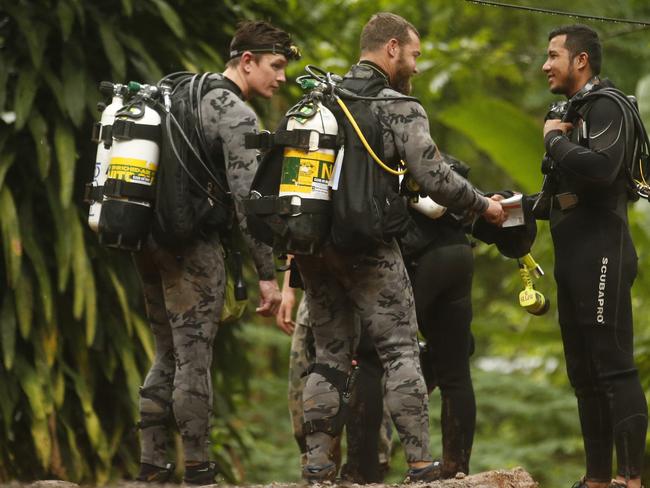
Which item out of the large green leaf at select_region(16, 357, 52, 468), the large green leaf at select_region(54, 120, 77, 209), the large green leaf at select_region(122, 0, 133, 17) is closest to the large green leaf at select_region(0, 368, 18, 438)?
the large green leaf at select_region(16, 357, 52, 468)

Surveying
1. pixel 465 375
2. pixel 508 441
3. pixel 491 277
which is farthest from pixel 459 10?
pixel 465 375

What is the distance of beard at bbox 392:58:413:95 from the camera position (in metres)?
5.33

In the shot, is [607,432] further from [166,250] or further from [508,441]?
[508,441]

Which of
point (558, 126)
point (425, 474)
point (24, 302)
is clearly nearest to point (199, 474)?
point (425, 474)

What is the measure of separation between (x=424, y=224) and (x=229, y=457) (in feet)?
14.4

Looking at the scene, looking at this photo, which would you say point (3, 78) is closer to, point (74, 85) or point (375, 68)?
point (74, 85)

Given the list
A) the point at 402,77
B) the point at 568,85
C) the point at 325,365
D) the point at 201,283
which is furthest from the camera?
the point at 568,85

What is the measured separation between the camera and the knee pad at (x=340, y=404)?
520 centimetres

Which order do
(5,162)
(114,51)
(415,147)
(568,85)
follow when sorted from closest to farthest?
(415,147), (568,85), (5,162), (114,51)

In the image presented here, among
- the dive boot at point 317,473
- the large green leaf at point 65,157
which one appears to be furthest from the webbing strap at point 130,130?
the large green leaf at point 65,157

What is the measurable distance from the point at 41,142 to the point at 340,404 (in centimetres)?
380

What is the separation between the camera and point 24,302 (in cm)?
810

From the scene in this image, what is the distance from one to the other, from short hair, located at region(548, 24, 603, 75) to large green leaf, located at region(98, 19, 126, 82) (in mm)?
3736

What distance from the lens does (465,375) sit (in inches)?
233
